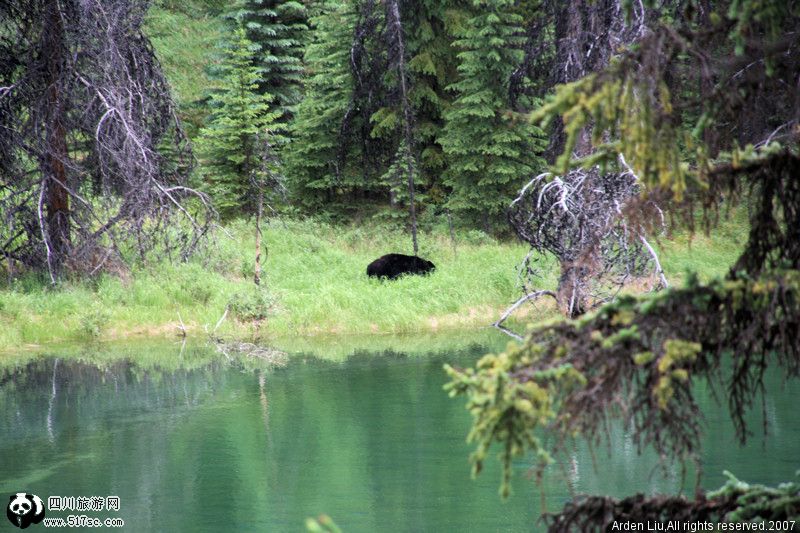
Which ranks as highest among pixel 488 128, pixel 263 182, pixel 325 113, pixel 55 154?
pixel 325 113

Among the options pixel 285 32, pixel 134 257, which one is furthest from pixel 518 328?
pixel 285 32

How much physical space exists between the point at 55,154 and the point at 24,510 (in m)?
8.63

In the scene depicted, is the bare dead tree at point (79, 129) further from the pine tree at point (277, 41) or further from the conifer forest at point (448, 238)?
the pine tree at point (277, 41)

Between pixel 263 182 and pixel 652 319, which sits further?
pixel 263 182

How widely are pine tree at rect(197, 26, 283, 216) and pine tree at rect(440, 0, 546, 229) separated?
4.67 meters

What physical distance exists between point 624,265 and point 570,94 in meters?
9.70

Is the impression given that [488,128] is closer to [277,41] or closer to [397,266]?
[397,266]

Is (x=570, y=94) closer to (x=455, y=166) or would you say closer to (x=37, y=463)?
(x=37, y=463)

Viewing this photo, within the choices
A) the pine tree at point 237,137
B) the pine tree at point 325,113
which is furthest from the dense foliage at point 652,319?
the pine tree at point 325,113

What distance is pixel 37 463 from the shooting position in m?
10.9

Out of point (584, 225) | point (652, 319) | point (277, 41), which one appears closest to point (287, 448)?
point (584, 225)

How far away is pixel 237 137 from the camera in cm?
2245

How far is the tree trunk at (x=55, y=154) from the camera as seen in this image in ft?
53.6

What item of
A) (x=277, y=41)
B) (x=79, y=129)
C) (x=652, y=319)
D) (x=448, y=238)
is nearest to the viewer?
(x=652, y=319)
